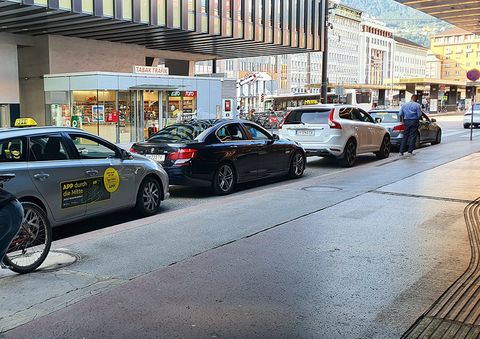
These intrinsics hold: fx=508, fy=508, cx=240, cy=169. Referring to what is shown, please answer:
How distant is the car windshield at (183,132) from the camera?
990cm

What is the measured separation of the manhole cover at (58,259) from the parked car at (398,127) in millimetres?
13264

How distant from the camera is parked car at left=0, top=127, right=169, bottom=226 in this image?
6.17m

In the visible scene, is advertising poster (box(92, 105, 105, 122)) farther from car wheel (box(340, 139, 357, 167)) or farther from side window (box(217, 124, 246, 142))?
side window (box(217, 124, 246, 142))

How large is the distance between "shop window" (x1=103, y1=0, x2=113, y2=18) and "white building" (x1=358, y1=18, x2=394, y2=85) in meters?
147

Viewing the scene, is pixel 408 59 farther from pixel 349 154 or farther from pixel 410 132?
pixel 349 154

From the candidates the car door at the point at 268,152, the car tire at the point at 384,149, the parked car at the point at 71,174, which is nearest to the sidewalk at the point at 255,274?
the parked car at the point at 71,174

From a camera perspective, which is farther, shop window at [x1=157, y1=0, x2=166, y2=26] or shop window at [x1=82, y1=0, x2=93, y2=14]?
shop window at [x1=157, y1=0, x2=166, y2=26]

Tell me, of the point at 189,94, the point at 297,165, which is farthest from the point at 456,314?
the point at 189,94

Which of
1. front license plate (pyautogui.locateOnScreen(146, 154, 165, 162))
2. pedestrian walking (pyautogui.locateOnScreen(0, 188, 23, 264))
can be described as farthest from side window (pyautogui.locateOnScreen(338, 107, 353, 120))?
pedestrian walking (pyautogui.locateOnScreen(0, 188, 23, 264))

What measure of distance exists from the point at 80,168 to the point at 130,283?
8.67 feet

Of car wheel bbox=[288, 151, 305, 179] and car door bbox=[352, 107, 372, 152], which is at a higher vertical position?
car door bbox=[352, 107, 372, 152]

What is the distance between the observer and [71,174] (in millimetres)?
6723

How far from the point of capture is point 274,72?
422ft

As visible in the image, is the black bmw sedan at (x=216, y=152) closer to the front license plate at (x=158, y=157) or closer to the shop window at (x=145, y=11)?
the front license plate at (x=158, y=157)
